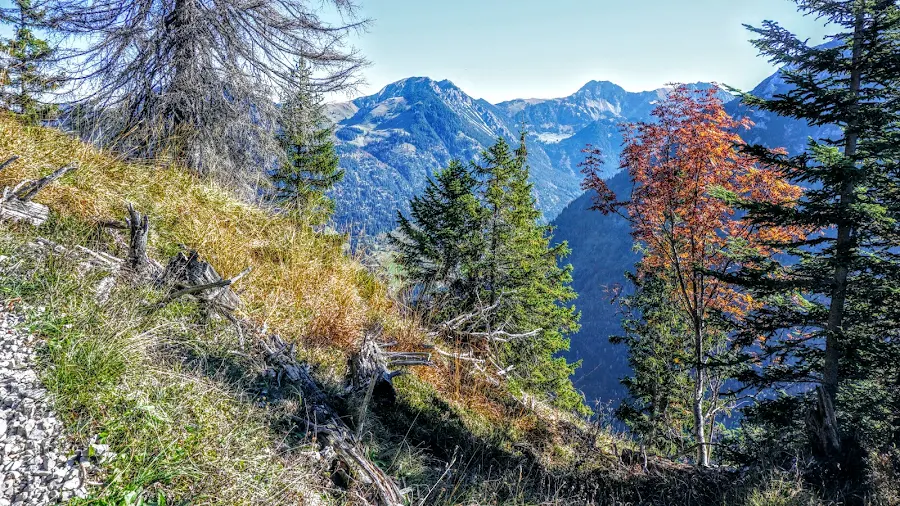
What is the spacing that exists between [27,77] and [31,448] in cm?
682

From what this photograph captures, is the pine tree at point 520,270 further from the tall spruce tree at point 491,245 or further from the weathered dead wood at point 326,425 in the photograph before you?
the weathered dead wood at point 326,425

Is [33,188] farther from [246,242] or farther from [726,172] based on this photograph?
[726,172]

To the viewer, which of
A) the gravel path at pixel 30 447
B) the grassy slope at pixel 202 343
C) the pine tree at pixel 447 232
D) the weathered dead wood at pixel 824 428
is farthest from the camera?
the pine tree at pixel 447 232

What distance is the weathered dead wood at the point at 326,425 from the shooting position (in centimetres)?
225

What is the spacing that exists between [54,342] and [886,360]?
7.22m

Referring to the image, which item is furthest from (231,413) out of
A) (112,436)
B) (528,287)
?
(528,287)

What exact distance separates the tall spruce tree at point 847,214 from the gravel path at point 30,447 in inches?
221

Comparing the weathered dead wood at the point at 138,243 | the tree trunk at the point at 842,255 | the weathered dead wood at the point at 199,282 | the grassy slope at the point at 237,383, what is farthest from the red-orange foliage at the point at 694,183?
the weathered dead wood at the point at 138,243

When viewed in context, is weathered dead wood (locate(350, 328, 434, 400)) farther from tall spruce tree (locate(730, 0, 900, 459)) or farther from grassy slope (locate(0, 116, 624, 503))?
tall spruce tree (locate(730, 0, 900, 459))

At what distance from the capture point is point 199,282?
312 cm

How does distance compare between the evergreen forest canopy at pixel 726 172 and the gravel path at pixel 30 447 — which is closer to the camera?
the gravel path at pixel 30 447

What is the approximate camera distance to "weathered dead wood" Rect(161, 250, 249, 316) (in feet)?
9.78

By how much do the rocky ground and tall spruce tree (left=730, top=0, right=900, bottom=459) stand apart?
18.4ft

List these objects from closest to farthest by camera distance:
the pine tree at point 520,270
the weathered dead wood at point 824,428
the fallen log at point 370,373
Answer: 1. the fallen log at point 370,373
2. the weathered dead wood at point 824,428
3. the pine tree at point 520,270
